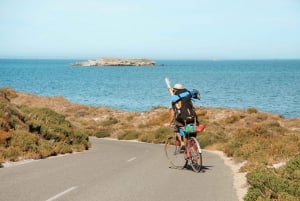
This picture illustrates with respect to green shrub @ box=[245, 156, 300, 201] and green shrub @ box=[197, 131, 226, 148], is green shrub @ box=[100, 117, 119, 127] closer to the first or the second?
green shrub @ box=[197, 131, 226, 148]

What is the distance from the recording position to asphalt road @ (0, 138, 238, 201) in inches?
349

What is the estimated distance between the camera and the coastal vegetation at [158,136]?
9.71 m

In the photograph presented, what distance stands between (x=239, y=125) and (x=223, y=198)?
90.0 feet

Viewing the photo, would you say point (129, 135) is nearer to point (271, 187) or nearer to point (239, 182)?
point (239, 182)

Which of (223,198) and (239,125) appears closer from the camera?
(223,198)

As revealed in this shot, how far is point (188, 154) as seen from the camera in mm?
12656

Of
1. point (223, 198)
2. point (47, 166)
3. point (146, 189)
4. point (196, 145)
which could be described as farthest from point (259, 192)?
point (47, 166)

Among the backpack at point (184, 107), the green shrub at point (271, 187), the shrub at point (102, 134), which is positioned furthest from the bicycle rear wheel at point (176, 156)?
the shrub at point (102, 134)

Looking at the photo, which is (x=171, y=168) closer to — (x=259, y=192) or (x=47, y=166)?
(x=47, y=166)

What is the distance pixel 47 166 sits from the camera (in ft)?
42.9

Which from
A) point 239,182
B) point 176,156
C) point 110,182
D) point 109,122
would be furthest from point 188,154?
point 109,122

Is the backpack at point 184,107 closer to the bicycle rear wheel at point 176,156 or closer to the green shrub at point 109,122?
the bicycle rear wheel at point 176,156

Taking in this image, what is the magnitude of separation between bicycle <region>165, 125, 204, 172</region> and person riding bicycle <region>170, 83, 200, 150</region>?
0.27 meters

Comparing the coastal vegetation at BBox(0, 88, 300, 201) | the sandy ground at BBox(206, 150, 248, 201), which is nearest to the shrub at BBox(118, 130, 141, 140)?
the coastal vegetation at BBox(0, 88, 300, 201)
